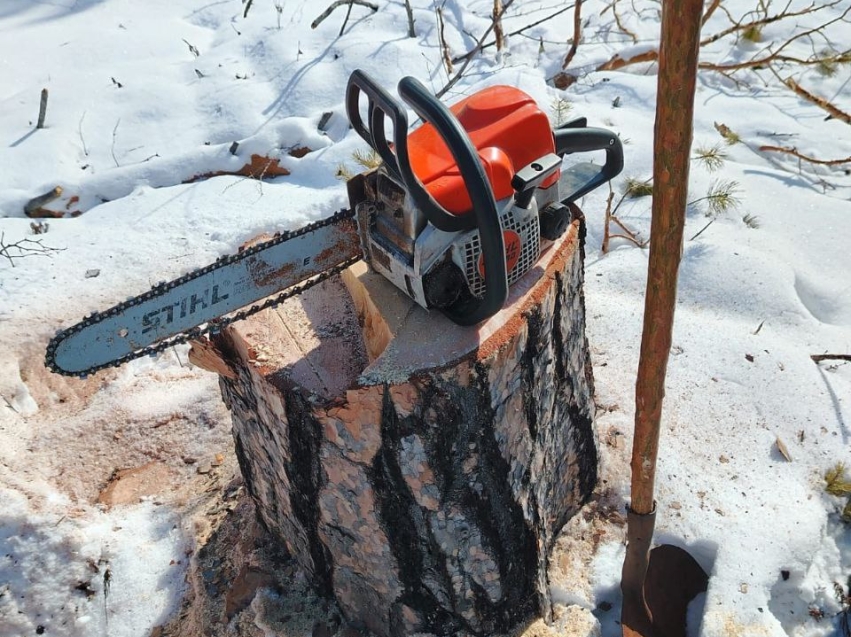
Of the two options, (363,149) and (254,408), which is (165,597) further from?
(363,149)

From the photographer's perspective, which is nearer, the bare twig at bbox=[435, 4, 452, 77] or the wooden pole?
the wooden pole

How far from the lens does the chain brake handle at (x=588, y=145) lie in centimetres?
177

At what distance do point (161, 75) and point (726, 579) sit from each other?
3.82 meters

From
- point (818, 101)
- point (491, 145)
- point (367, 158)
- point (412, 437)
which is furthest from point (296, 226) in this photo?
point (818, 101)

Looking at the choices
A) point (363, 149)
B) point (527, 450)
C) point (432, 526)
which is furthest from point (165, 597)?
point (363, 149)

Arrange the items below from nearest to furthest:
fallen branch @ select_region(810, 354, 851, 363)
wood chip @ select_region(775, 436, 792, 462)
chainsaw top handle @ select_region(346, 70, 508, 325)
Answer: chainsaw top handle @ select_region(346, 70, 508, 325) → wood chip @ select_region(775, 436, 792, 462) → fallen branch @ select_region(810, 354, 851, 363)

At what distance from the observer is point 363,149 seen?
11.1 ft

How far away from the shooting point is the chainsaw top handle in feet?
4.26

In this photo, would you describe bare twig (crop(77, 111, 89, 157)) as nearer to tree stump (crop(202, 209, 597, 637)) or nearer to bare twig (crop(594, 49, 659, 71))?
tree stump (crop(202, 209, 597, 637))

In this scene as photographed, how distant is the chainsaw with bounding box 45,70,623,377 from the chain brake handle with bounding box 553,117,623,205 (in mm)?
141

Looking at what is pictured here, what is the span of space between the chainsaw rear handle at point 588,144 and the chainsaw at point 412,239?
140 millimetres

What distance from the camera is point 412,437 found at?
1.46 m

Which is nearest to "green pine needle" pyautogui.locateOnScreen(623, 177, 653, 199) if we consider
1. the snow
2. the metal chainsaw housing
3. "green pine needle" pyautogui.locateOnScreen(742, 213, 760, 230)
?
the snow

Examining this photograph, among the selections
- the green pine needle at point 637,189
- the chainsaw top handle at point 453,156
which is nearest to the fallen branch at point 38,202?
the chainsaw top handle at point 453,156
